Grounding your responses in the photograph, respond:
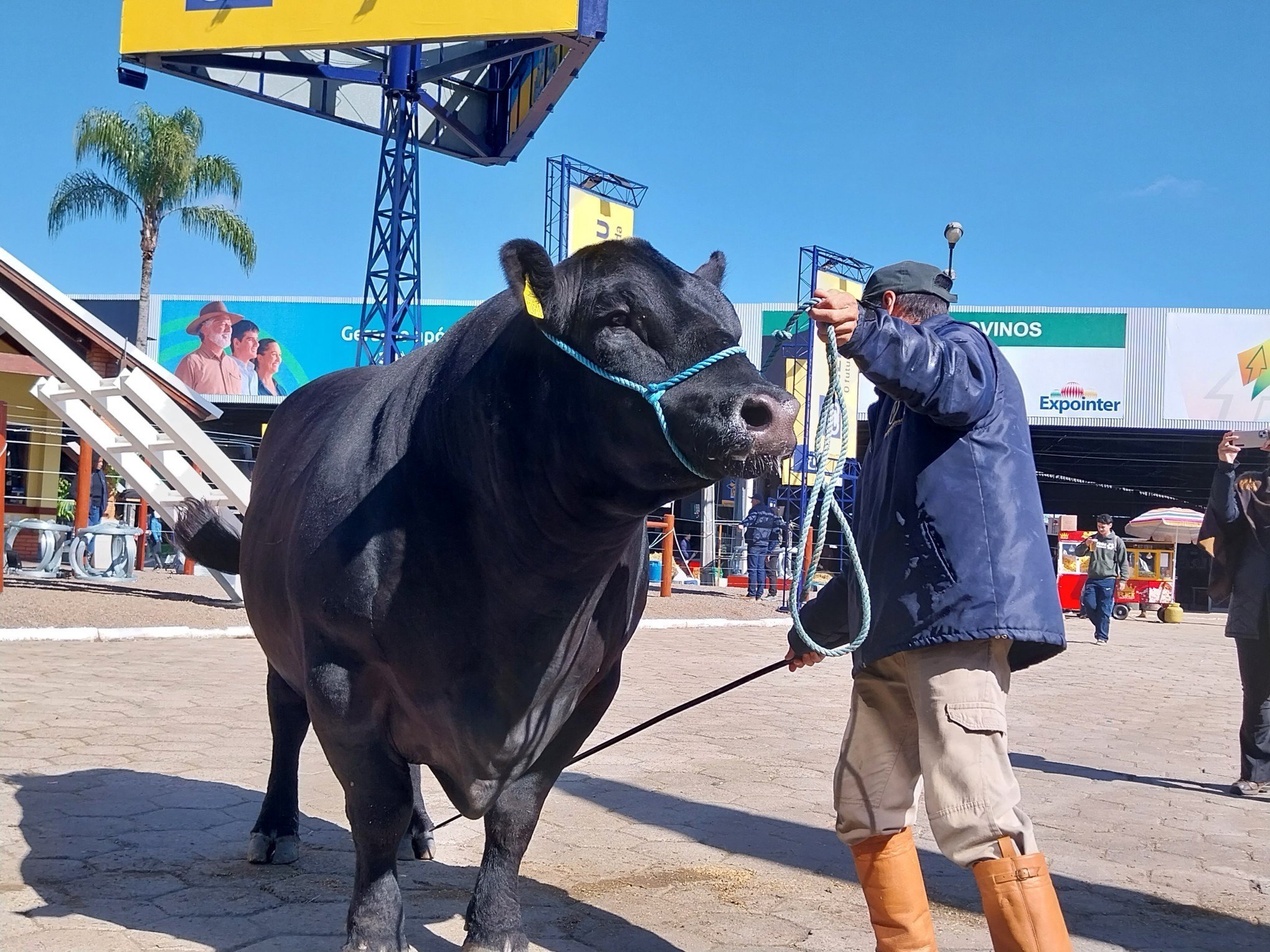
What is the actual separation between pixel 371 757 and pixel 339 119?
1959cm

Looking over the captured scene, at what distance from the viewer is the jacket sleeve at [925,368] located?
2438mm

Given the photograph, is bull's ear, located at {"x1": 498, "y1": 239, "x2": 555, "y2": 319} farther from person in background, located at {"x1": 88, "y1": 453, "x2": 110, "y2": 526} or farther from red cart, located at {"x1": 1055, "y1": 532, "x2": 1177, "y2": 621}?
red cart, located at {"x1": 1055, "y1": 532, "x2": 1177, "y2": 621}

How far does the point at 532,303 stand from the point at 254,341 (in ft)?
108

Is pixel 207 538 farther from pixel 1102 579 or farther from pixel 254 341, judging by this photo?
pixel 254 341

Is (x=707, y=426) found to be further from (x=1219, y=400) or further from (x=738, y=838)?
(x=1219, y=400)

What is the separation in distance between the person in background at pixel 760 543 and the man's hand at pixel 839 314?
17920 millimetres

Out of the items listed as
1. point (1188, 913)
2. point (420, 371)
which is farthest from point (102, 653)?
point (1188, 913)

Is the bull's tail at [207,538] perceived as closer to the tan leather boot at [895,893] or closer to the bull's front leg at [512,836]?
the bull's front leg at [512,836]

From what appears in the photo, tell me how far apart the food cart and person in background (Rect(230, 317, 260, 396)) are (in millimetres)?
22599

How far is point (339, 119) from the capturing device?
810 inches

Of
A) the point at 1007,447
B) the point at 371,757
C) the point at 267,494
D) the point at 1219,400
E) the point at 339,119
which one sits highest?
the point at 339,119

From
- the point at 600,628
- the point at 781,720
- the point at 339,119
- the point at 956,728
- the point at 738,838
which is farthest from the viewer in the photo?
the point at 339,119

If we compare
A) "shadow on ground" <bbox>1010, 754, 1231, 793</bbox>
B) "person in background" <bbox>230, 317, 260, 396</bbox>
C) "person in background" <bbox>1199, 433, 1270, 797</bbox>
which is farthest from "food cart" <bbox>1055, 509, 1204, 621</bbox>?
"person in background" <bbox>230, 317, 260, 396</bbox>

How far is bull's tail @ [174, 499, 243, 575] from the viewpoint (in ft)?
15.6
